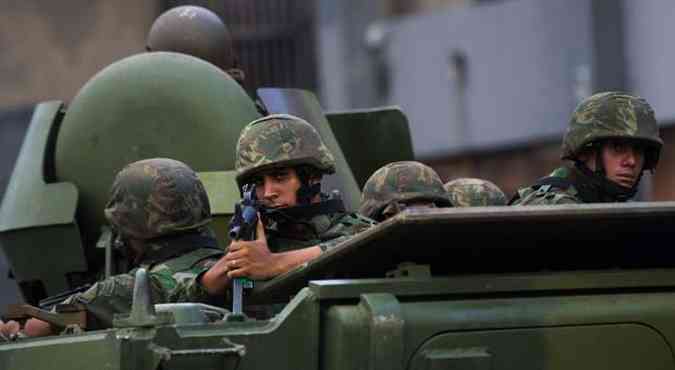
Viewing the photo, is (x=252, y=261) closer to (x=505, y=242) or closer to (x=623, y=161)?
(x=505, y=242)

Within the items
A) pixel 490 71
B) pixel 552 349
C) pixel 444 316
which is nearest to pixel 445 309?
pixel 444 316

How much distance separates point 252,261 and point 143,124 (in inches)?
81.0

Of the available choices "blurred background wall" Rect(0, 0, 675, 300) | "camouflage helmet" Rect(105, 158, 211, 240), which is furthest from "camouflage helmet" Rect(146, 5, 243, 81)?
"blurred background wall" Rect(0, 0, 675, 300)

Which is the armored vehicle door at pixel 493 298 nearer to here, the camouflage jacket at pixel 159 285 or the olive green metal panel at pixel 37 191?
the camouflage jacket at pixel 159 285

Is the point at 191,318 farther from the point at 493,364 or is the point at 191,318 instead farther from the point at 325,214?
the point at 325,214

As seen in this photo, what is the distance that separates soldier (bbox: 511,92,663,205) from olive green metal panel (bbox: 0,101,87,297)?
1797 mm

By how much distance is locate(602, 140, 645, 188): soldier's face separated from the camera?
24.3 ft

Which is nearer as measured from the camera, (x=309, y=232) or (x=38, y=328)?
(x=38, y=328)

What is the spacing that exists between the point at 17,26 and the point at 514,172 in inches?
227

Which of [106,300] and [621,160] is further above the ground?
[621,160]

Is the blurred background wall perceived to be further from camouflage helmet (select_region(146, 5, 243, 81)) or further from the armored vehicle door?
the armored vehicle door

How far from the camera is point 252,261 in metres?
6.25

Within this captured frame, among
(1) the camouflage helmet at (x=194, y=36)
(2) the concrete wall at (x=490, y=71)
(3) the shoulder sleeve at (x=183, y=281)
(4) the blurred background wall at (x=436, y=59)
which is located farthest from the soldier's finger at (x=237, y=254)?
(2) the concrete wall at (x=490, y=71)

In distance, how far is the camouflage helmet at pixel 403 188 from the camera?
24.1 ft
